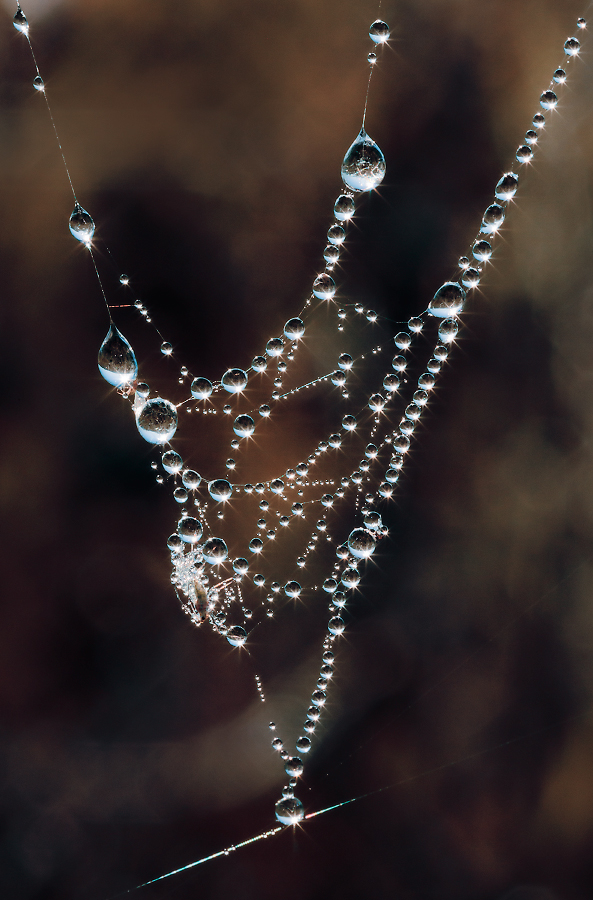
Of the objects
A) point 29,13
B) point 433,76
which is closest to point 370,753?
point 433,76

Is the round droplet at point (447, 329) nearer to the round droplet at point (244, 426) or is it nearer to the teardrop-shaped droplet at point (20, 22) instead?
the round droplet at point (244, 426)

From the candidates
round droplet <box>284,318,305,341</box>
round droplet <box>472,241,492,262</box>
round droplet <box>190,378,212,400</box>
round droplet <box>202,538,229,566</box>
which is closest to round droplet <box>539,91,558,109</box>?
round droplet <box>472,241,492,262</box>

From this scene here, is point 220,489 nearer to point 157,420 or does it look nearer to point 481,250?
point 157,420

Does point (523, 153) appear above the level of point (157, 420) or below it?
above

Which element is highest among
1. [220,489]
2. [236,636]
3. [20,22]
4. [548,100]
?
[20,22]

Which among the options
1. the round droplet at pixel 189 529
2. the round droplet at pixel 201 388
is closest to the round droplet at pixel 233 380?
the round droplet at pixel 201 388

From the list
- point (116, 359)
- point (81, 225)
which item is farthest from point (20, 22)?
point (116, 359)
